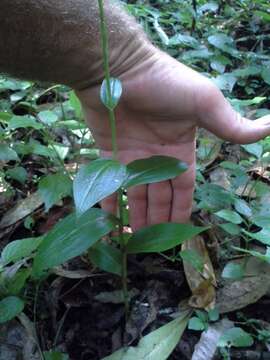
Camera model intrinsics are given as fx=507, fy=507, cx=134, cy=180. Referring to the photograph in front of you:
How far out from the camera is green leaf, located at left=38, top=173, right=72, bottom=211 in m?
0.98

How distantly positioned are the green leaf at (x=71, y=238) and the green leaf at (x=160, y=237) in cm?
8

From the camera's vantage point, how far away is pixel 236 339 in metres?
0.87

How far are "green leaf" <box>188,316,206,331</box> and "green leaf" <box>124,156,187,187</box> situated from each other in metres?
0.28

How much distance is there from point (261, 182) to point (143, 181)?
1.77ft

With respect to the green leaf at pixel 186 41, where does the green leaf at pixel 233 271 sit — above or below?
below

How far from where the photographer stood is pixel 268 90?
1.75m

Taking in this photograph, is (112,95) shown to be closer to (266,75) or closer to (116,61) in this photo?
(116,61)

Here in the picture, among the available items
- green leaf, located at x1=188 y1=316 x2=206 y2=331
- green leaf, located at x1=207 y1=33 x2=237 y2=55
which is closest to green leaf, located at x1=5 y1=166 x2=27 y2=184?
green leaf, located at x1=188 y1=316 x2=206 y2=331

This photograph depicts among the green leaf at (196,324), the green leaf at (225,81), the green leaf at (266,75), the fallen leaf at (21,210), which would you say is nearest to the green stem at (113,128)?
the green leaf at (196,324)

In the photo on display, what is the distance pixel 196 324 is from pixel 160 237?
19 centimetres

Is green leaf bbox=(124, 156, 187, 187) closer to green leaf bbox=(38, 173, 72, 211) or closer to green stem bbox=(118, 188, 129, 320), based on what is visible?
green stem bbox=(118, 188, 129, 320)

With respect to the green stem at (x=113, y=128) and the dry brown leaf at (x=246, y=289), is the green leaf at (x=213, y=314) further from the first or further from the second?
the green stem at (x=113, y=128)

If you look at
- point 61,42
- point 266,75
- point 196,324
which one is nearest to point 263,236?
point 196,324

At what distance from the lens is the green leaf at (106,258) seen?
2.86ft
